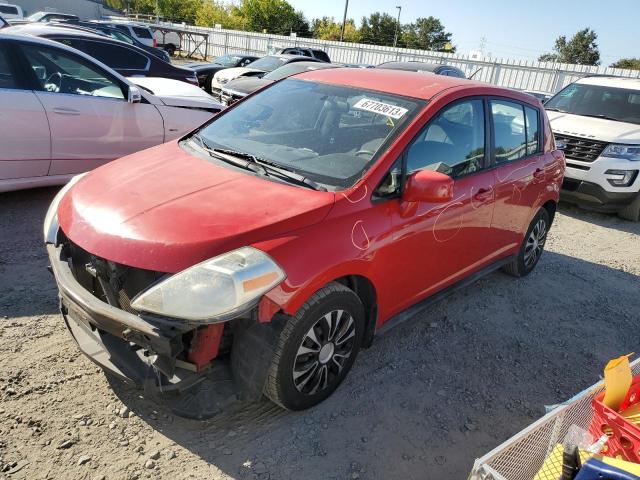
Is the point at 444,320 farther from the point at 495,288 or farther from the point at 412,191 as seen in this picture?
the point at 412,191

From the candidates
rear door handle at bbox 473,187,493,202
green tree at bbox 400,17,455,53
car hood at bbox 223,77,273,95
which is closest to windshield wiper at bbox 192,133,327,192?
rear door handle at bbox 473,187,493,202

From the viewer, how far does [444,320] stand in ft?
13.0

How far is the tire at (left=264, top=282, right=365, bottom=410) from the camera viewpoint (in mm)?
2418

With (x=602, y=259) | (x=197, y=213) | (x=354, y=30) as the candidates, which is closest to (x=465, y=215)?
(x=197, y=213)

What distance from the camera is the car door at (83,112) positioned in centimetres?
493

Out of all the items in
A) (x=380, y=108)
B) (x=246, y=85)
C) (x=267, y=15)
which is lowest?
(x=246, y=85)

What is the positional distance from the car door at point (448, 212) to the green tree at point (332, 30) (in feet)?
233

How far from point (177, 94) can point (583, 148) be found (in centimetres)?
584

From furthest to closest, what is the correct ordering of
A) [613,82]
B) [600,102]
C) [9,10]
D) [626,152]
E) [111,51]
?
[9,10] → [613,82] → [600,102] → [111,51] → [626,152]

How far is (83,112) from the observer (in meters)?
5.11

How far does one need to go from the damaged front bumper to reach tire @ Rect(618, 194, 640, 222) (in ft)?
24.1

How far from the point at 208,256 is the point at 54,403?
128cm

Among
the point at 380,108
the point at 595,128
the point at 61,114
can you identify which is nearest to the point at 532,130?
the point at 380,108

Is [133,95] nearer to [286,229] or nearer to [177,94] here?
[177,94]
